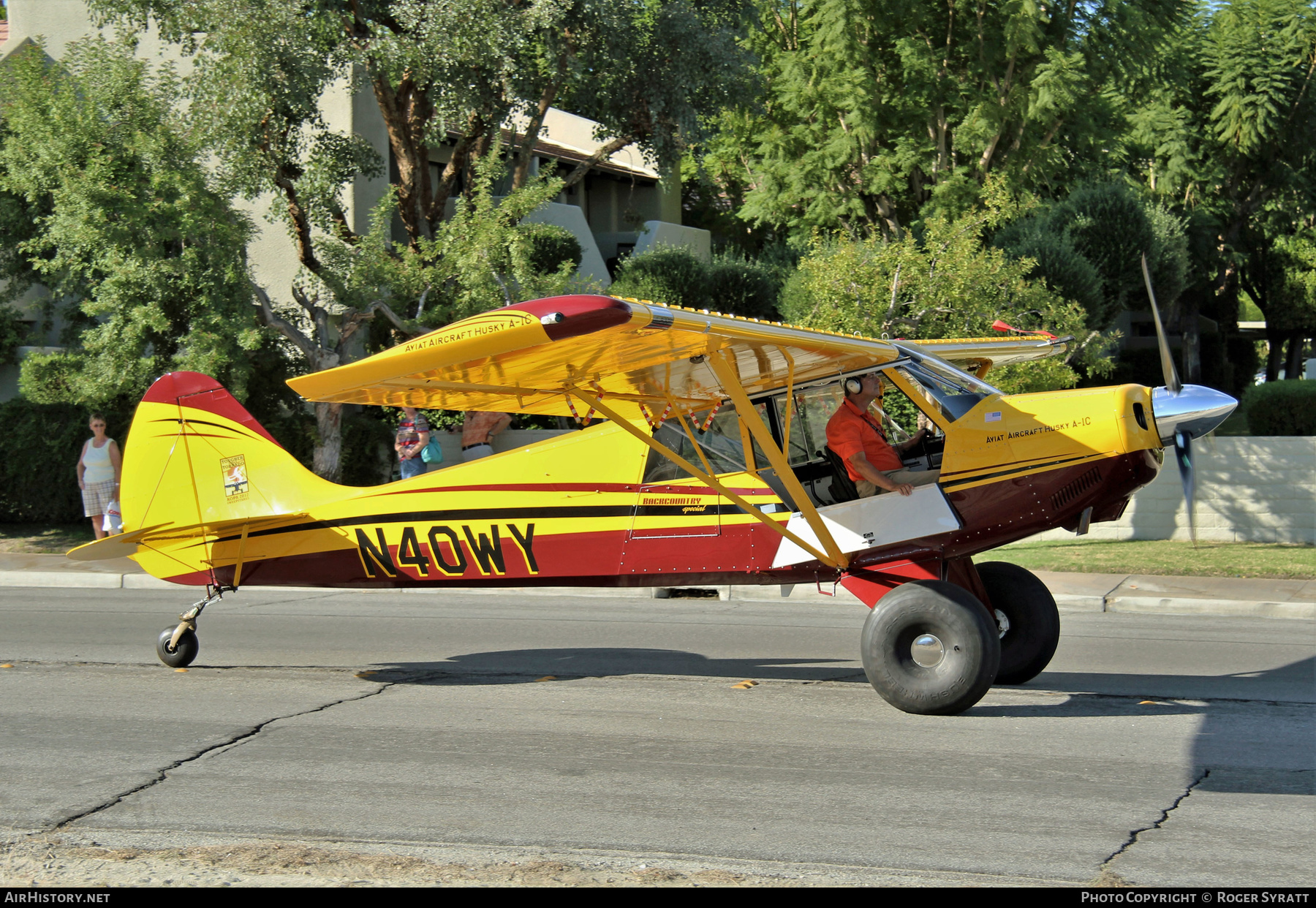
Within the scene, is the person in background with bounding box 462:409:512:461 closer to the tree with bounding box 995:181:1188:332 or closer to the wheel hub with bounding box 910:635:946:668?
the tree with bounding box 995:181:1188:332

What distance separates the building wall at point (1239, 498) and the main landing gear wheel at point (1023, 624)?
25.0 ft

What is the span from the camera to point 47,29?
21.5m

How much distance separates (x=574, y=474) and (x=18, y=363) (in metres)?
15.0

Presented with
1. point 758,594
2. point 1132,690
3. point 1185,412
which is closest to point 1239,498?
point 758,594

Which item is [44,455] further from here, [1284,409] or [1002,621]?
[1284,409]

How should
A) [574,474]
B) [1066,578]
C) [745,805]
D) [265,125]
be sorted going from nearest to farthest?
[745,805] < [574,474] < [1066,578] < [265,125]

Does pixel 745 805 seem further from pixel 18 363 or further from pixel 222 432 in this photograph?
pixel 18 363

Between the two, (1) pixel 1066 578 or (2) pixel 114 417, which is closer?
(1) pixel 1066 578

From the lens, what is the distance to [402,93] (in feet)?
63.0

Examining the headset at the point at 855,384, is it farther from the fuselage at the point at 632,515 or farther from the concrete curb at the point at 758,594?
the concrete curb at the point at 758,594

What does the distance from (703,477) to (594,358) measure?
1.14 m

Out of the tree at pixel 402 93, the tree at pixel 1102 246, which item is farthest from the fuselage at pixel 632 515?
the tree at pixel 1102 246

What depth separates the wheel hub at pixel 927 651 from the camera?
660 centimetres
